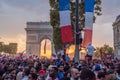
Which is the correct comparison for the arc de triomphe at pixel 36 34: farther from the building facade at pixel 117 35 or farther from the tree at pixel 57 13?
the tree at pixel 57 13

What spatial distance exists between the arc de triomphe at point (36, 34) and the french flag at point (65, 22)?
88.4m

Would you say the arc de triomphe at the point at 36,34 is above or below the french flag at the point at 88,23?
above

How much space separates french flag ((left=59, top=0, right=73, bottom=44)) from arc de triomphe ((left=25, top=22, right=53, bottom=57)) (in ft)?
290

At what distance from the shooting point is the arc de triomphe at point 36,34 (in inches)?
4299

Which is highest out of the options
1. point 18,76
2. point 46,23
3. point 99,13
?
point 46,23

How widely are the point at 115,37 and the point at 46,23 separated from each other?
1879cm

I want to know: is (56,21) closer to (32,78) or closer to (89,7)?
(89,7)

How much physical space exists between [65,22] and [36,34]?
9251 centimetres

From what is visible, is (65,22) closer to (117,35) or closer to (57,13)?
(57,13)

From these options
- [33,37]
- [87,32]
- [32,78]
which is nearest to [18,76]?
[32,78]

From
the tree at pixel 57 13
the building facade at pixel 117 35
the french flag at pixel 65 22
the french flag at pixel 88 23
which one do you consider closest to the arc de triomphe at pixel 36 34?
the building facade at pixel 117 35

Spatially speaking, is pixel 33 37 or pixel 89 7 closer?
pixel 89 7

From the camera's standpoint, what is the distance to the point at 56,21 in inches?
1681

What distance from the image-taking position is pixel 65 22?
19.3m
